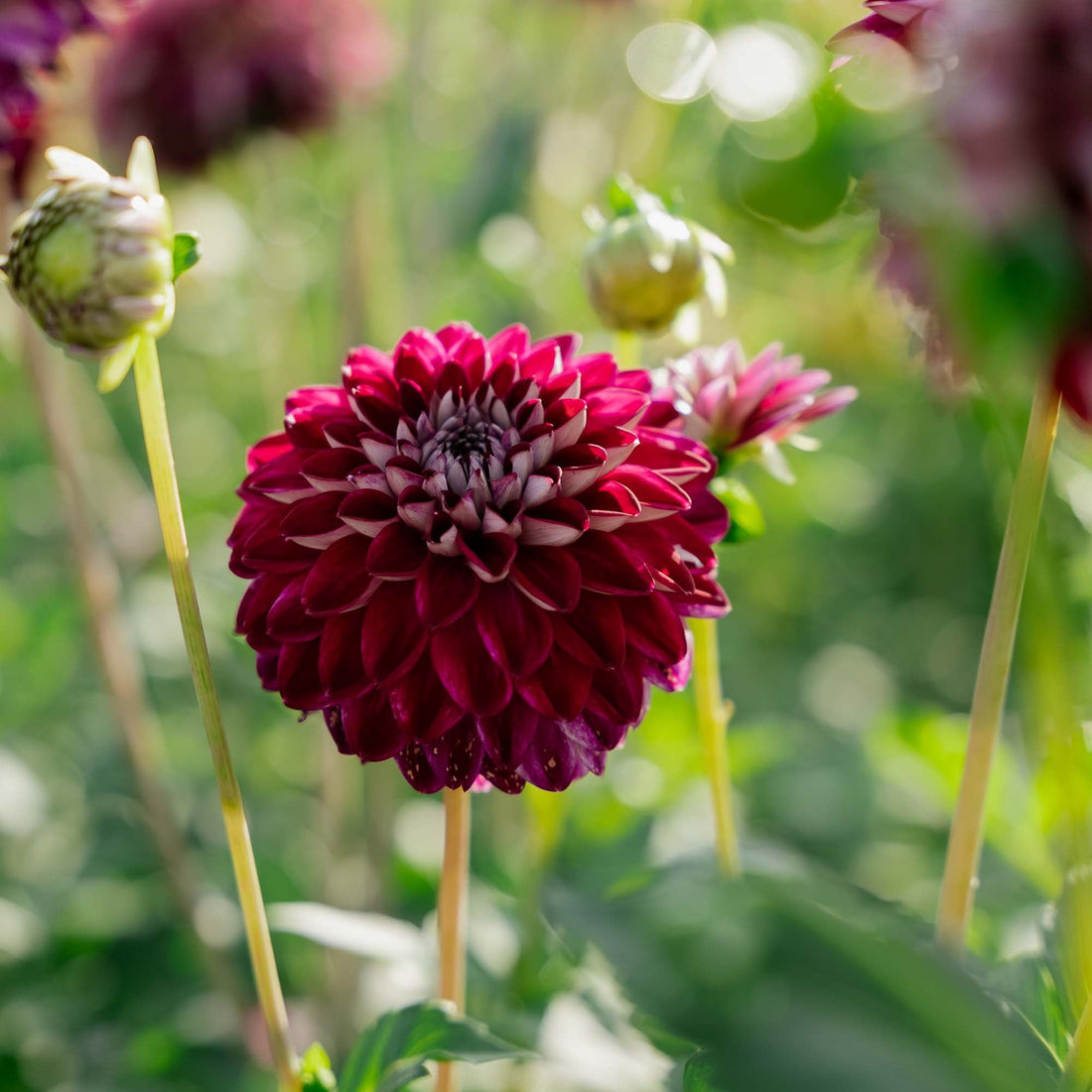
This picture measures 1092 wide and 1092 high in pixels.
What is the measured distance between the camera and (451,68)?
161 cm

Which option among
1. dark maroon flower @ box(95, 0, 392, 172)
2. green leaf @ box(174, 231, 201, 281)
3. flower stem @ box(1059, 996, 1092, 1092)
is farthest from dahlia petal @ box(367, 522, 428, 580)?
dark maroon flower @ box(95, 0, 392, 172)

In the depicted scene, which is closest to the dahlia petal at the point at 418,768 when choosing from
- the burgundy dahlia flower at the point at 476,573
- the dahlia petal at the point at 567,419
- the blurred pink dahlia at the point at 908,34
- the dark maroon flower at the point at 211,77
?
the burgundy dahlia flower at the point at 476,573

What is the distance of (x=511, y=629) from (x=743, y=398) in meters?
0.14

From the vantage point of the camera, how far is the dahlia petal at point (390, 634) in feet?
0.98

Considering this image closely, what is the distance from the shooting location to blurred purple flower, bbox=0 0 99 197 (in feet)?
1.61

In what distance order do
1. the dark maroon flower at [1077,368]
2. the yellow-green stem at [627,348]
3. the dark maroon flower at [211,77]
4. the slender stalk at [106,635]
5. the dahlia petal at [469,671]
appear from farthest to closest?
the dark maroon flower at [211,77] < the slender stalk at [106,635] < the yellow-green stem at [627,348] < the dahlia petal at [469,671] < the dark maroon flower at [1077,368]

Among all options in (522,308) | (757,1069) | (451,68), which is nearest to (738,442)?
(757,1069)

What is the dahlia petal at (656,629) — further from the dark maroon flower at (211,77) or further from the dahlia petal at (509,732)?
the dark maroon flower at (211,77)

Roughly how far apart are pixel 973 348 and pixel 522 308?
2.63 feet

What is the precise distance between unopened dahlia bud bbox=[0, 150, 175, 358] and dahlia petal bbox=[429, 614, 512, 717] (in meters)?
0.12

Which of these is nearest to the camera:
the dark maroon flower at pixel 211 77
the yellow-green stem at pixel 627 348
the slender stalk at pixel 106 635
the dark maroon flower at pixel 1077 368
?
the dark maroon flower at pixel 1077 368

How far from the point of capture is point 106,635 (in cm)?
67

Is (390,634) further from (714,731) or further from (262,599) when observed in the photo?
(714,731)

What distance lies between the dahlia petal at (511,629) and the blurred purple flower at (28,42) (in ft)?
1.24
